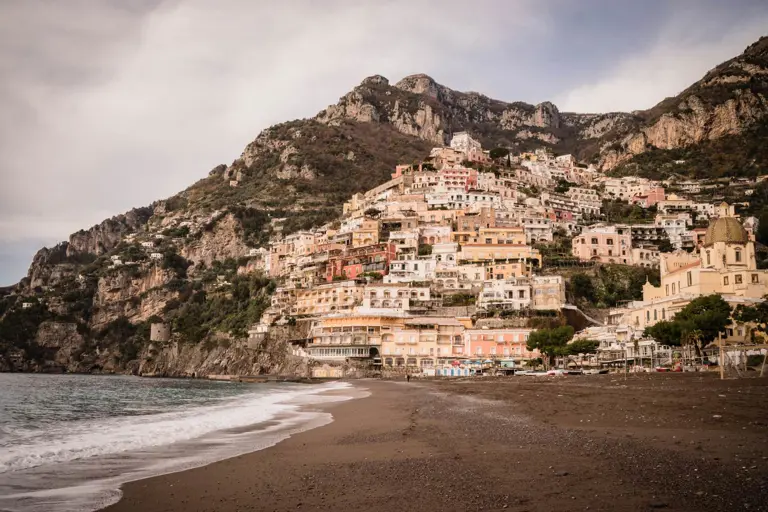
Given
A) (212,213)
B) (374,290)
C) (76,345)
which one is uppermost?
(212,213)

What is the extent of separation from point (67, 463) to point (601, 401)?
1714 centimetres

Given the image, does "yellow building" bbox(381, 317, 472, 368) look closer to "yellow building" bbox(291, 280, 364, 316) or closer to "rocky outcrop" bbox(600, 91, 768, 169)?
"yellow building" bbox(291, 280, 364, 316)

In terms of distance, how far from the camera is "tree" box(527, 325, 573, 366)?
60156mm

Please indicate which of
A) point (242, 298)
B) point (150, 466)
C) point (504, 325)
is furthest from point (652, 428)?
point (242, 298)

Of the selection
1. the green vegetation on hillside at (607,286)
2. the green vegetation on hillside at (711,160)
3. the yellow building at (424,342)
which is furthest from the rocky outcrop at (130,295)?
the green vegetation on hillside at (711,160)

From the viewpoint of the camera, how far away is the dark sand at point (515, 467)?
372 inches

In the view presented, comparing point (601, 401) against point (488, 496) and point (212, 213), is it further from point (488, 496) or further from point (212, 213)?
point (212, 213)

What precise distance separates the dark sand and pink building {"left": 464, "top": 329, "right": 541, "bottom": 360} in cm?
5025

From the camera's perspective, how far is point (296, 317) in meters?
93.5

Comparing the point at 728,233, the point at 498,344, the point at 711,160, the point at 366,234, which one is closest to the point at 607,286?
the point at 498,344

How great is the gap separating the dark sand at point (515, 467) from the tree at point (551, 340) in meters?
40.4

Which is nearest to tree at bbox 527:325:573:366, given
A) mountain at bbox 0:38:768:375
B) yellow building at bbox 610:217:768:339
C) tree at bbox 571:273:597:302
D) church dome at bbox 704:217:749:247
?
yellow building at bbox 610:217:768:339

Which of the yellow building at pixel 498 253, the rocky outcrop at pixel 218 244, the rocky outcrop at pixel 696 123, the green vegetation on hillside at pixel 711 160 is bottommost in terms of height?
the yellow building at pixel 498 253

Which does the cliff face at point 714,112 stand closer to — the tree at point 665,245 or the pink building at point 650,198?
the pink building at point 650,198
